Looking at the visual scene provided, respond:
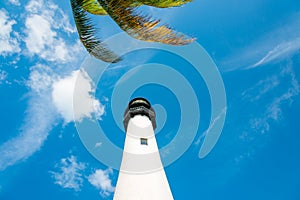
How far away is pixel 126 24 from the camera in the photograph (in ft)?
29.2

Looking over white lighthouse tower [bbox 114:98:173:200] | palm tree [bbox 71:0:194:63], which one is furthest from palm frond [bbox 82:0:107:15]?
white lighthouse tower [bbox 114:98:173:200]

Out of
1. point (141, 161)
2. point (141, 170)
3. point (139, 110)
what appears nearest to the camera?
point (141, 170)

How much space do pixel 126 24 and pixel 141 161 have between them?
5.62 metres

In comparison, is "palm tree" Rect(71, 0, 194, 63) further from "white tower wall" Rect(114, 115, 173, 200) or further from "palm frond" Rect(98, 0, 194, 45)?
"white tower wall" Rect(114, 115, 173, 200)

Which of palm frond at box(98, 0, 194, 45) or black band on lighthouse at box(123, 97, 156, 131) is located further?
black band on lighthouse at box(123, 97, 156, 131)

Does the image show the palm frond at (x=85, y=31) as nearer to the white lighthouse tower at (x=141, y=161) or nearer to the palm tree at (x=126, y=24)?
the palm tree at (x=126, y=24)

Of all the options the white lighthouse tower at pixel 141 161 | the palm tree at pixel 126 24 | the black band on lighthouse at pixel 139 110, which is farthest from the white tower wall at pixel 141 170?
the palm tree at pixel 126 24

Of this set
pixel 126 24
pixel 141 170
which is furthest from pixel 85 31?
pixel 141 170

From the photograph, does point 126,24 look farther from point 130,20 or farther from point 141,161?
point 141,161

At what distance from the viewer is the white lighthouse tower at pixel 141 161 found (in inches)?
435

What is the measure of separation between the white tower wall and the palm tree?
4.50 m

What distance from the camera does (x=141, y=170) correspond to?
11.8 m

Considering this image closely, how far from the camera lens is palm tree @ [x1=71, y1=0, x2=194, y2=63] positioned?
8852 mm

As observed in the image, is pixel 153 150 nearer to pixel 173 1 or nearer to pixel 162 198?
pixel 162 198
